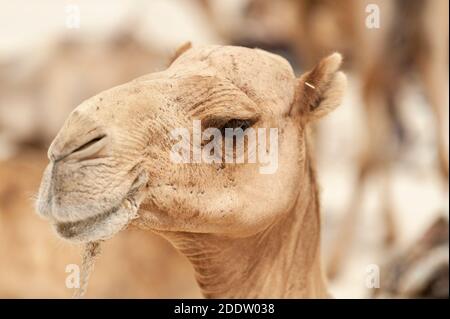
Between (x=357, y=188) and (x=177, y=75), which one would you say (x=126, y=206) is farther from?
(x=357, y=188)

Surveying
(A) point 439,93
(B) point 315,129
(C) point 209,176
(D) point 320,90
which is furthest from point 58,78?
(C) point 209,176

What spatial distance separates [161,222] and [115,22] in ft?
12.1

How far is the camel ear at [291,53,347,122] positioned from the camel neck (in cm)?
15

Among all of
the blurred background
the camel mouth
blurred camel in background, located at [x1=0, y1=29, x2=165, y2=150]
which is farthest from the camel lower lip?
blurred camel in background, located at [x1=0, y1=29, x2=165, y2=150]

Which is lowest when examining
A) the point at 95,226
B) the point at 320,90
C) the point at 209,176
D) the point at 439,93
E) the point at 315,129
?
the point at 95,226

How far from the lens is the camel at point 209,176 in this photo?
1.08 meters

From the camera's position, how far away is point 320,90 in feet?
4.63

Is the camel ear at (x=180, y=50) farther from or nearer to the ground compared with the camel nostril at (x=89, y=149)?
farther from the ground

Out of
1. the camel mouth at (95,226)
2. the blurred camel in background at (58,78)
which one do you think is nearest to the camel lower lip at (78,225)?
the camel mouth at (95,226)

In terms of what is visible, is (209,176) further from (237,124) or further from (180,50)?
(180,50)

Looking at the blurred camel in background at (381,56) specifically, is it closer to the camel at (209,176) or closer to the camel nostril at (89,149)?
the camel at (209,176)

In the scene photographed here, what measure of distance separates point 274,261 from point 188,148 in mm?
378

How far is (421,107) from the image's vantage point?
201 inches
